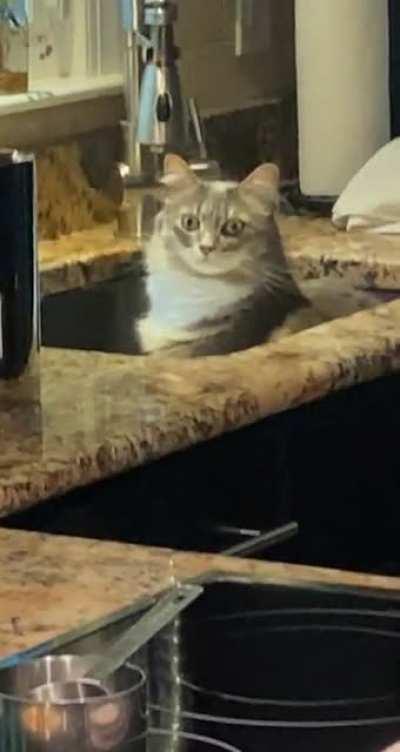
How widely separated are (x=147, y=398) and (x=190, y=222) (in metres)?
0.68

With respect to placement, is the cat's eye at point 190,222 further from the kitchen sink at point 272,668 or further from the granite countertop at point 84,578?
the kitchen sink at point 272,668

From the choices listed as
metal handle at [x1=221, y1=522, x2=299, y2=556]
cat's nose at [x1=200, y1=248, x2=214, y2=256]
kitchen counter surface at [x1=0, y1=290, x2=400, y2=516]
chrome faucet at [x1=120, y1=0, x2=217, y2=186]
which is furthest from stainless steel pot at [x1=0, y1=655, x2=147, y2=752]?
chrome faucet at [x1=120, y1=0, x2=217, y2=186]

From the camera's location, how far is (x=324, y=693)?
1.01 metres

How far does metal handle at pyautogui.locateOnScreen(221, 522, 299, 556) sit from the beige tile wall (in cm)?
117

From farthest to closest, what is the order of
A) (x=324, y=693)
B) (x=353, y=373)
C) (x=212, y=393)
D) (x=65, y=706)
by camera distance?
1. (x=353, y=373)
2. (x=212, y=393)
3. (x=324, y=693)
4. (x=65, y=706)

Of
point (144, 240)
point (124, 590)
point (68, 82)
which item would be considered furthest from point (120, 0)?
point (124, 590)

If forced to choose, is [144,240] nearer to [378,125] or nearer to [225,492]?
[378,125]

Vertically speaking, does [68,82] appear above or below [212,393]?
above

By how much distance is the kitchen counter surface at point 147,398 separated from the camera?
151 cm

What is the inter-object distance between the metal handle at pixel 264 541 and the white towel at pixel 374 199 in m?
0.92

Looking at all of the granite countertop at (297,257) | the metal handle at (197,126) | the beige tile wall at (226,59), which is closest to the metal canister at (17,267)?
the granite countertop at (297,257)

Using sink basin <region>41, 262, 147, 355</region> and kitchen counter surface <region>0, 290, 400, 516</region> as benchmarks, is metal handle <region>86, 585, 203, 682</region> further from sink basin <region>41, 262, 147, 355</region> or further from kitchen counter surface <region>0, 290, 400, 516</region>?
sink basin <region>41, 262, 147, 355</region>

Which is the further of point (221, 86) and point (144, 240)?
point (221, 86)

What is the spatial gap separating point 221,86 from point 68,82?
1.45ft
